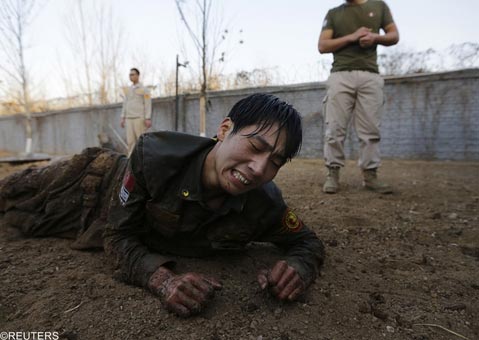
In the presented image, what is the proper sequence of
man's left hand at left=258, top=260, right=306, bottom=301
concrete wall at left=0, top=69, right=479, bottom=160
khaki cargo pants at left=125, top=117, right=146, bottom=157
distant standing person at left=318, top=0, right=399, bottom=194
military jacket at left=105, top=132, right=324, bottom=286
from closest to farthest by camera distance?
man's left hand at left=258, top=260, right=306, bottom=301 < military jacket at left=105, top=132, right=324, bottom=286 < distant standing person at left=318, top=0, right=399, bottom=194 < concrete wall at left=0, top=69, right=479, bottom=160 < khaki cargo pants at left=125, top=117, right=146, bottom=157

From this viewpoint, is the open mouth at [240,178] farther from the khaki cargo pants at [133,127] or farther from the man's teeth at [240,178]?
the khaki cargo pants at [133,127]

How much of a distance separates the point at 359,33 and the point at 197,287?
2615mm

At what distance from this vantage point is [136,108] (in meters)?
6.79

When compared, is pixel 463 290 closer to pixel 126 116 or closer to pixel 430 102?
pixel 430 102

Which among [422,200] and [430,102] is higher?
[430,102]

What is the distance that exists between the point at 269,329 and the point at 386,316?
45 centimetres

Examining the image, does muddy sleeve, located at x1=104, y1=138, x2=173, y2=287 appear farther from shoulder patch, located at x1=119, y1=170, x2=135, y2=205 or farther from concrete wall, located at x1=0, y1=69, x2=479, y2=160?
concrete wall, located at x1=0, y1=69, x2=479, y2=160

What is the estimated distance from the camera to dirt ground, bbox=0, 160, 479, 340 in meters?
1.14

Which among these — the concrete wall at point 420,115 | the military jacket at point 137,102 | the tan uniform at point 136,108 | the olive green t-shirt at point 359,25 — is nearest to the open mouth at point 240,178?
the olive green t-shirt at point 359,25

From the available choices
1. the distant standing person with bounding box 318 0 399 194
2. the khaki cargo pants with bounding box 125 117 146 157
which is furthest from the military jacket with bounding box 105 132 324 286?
the khaki cargo pants with bounding box 125 117 146 157

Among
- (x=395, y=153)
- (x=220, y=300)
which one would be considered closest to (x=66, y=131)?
(x=395, y=153)

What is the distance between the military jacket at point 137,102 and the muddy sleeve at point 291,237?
19.1ft

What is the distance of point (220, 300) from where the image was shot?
4.24 ft

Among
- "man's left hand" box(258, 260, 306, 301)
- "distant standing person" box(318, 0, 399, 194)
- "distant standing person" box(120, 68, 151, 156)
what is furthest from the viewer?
"distant standing person" box(120, 68, 151, 156)
